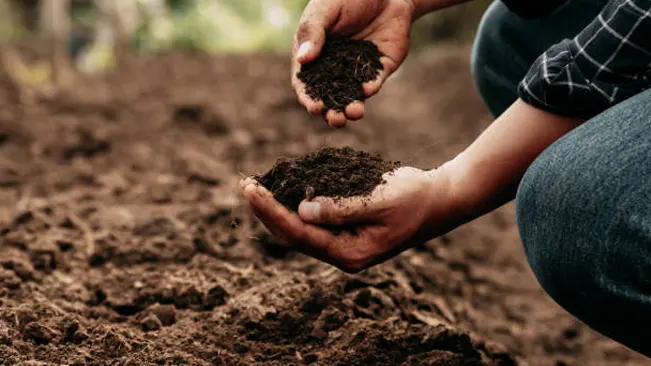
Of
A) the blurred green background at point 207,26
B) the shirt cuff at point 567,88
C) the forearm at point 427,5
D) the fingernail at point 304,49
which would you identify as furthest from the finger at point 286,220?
the blurred green background at point 207,26

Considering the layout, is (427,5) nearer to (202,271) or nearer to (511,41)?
(511,41)

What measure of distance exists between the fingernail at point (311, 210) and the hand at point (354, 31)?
0.83ft

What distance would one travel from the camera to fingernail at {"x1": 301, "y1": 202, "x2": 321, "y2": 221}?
57.7 inches

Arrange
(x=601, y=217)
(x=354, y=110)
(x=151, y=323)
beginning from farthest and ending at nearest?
1. (x=151, y=323)
2. (x=354, y=110)
3. (x=601, y=217)

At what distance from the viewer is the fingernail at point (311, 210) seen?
147cm

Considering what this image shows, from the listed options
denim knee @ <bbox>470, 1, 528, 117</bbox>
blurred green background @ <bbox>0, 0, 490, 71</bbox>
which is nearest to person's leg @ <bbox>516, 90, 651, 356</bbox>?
denim knee @ <bbox>470, 1, 528, 117</bbox>

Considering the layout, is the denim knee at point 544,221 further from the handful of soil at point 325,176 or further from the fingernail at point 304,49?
the fingernail at point 304,49

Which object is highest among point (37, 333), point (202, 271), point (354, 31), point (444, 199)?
point (354, 31)

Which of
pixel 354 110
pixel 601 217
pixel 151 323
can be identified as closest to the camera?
pixel 601 217

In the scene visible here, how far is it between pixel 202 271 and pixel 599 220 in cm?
114

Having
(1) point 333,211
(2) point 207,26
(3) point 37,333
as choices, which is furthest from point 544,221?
(2) point 207,26

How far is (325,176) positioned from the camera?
1.56 metres

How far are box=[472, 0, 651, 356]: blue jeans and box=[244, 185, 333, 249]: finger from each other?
41 centimetres

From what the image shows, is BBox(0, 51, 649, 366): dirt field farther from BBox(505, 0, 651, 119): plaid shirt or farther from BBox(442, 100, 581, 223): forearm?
BBox(505, 0, 651, 119): plaid shirt
